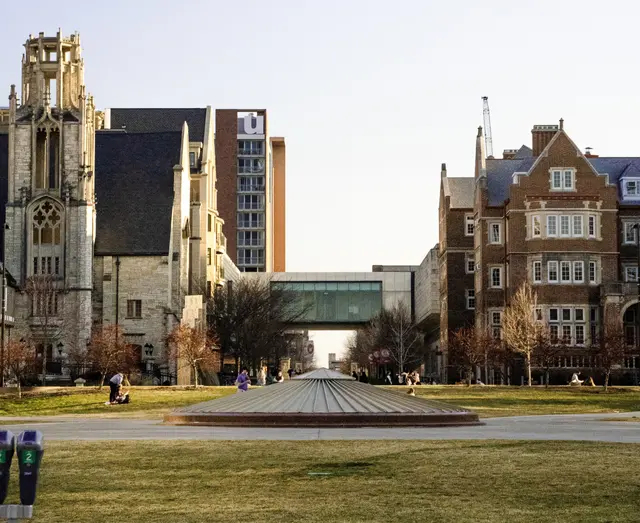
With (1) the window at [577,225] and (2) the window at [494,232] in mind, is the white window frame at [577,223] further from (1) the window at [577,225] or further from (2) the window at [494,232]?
(2) the window at [494,232]

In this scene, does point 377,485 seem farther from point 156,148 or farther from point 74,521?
point 156,148

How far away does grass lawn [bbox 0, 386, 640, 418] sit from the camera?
48906 mm

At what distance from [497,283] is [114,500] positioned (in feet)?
299

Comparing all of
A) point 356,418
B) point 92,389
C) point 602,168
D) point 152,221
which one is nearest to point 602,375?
point 602,168

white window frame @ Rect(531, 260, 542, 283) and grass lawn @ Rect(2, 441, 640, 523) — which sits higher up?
white window frame @ Rect(531, 260, 542, 283)

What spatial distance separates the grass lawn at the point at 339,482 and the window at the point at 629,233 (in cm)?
7982

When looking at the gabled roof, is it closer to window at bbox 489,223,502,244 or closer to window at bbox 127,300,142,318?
window at bbox 489,223,502,244

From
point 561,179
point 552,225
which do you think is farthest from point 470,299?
point 561,179

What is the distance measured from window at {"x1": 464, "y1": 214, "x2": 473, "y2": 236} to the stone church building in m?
25.1

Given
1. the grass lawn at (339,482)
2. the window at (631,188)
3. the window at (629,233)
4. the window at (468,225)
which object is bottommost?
the grass lawn at (339,482)

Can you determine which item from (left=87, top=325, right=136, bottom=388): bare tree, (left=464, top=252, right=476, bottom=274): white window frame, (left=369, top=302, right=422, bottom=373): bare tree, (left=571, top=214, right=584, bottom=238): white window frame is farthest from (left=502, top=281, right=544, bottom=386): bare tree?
(left=369, top=302, right=422, bottom=373): bare tree

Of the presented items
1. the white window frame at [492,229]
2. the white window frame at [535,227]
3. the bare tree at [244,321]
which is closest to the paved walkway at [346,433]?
the white window frame at [535,227]

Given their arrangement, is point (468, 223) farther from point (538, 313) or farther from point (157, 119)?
point (157, 119)

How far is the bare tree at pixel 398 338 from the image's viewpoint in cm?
13238
